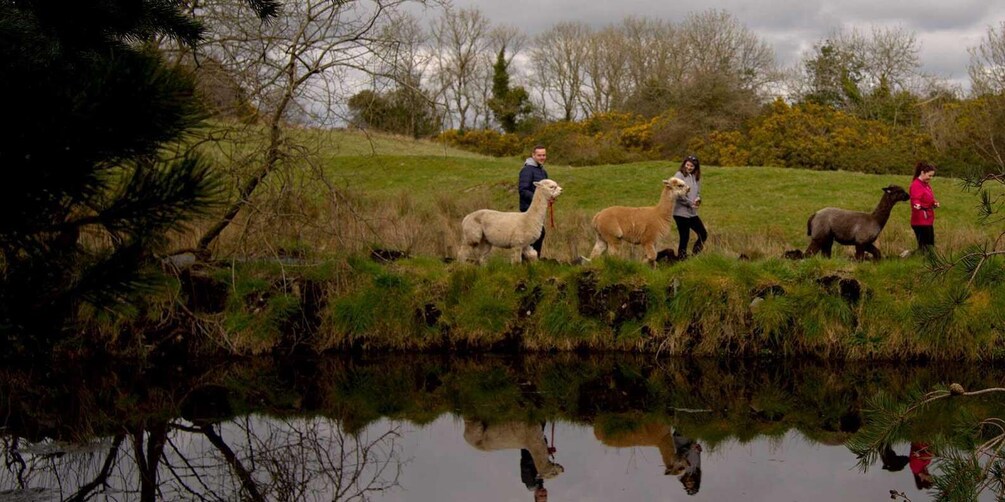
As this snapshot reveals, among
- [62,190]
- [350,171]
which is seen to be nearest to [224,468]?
[62,190]

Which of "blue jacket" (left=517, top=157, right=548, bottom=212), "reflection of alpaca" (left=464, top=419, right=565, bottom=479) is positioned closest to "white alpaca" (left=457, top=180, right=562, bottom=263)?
"blue jacket" (left=517, top=157, right=548, bottom=212)

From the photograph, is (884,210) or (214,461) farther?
(884,210)

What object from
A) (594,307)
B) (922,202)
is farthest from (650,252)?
(922,202)

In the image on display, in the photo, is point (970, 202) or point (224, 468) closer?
point (224, 468)

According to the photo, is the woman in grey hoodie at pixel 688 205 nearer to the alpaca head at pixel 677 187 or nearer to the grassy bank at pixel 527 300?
the alpaca head at pixel 677 187

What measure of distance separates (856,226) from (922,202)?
99 cm

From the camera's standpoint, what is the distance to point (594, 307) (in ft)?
43.5

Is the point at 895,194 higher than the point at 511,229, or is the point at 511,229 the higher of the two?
the point at 895,194

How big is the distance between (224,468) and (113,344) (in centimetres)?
507

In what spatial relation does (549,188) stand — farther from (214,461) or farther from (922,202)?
(214,461)

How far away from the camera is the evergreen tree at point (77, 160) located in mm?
3039

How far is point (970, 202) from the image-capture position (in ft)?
76.0

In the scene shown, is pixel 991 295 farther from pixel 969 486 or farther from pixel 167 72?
pixel 167 72

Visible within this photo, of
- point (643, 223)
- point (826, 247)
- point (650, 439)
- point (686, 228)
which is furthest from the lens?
point (686, 228)
